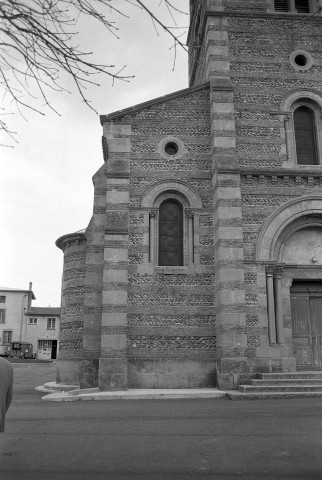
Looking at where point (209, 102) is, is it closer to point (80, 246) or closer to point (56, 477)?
point (80, 246)

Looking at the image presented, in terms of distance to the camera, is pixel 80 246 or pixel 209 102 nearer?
pixel 209 102

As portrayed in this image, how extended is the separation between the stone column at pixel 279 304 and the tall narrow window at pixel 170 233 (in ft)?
9.85

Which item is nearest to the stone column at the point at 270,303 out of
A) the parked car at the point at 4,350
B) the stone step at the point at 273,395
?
the stone step at the point at 273,395

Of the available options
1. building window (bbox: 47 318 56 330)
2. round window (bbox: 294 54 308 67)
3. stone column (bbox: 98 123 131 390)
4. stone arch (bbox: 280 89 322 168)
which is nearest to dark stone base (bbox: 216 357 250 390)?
stone column (bbox: 98 123 131 390)

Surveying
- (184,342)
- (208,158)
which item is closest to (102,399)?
(184,342)

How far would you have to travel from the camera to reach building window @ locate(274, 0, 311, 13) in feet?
58.7

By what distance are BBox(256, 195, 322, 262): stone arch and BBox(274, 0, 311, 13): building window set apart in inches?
297

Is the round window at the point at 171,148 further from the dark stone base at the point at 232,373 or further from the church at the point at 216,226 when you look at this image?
the dark stone base at the point at 232,373

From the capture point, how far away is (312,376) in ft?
44.7

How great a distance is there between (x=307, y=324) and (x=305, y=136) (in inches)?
250

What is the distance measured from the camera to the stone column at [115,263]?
13.8 metres

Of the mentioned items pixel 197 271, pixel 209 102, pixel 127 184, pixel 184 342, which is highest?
pixel 209 102

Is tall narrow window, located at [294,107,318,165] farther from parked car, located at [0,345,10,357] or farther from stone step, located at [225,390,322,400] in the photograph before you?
parked car, located at [0,345,10,357]

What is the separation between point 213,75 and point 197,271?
22.0 ft
